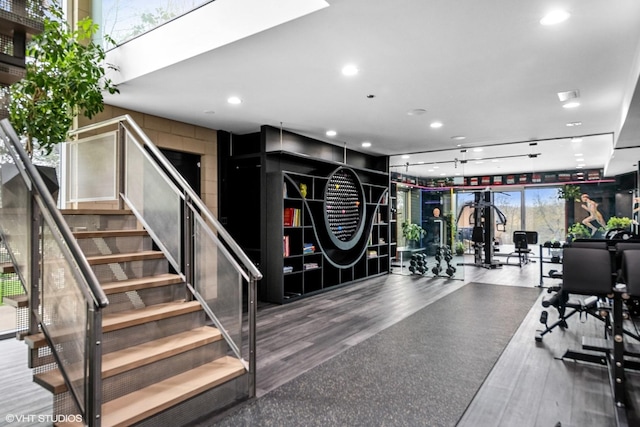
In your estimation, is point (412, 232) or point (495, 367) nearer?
point (495, 367)

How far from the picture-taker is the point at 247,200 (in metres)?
6.31

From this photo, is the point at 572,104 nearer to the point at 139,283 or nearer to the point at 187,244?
the point at 187,244

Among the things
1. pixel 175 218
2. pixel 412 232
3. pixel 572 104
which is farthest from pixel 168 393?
pixel 412 232

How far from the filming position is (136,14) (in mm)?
→ 4004

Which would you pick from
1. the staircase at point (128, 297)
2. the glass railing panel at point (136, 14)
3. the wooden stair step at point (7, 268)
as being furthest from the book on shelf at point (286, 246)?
the wooden stair step at point (7, 268)

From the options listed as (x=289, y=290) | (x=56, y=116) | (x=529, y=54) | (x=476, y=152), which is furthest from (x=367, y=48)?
(x=476, y=152)

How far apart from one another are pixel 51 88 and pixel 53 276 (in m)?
1.81

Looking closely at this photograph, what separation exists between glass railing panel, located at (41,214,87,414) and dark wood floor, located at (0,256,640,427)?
895 millimetres

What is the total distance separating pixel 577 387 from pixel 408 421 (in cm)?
153

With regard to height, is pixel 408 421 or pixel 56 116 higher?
pixel 56 116

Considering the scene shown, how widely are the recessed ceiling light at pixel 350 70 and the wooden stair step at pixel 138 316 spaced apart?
2.51m

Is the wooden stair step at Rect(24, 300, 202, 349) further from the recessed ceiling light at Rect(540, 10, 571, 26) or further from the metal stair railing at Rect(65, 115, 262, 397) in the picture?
the recessed ceiling light at Rect(540, 10, 571, 26)

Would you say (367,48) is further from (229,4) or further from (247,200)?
(247,200)

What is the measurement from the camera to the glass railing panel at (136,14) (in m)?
3.59
